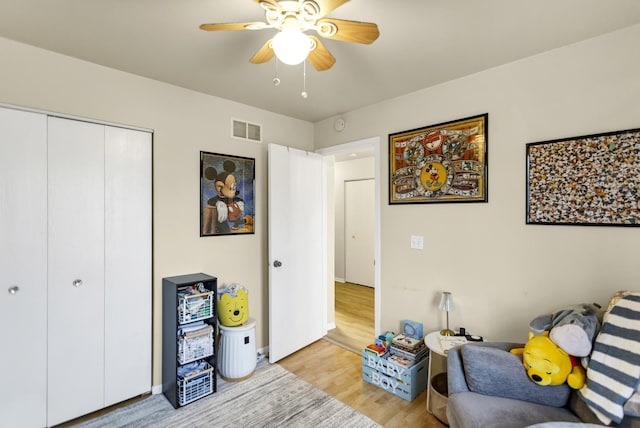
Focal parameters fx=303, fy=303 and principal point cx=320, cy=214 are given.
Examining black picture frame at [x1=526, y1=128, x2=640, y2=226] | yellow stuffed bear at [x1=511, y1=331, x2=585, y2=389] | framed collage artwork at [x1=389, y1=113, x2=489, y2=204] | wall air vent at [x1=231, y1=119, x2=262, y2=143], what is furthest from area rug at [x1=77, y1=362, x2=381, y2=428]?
wall air vent at [x1=231, y1=119, x2=262, y2=143]

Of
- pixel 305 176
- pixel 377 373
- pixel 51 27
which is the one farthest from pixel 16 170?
pixel 377 373

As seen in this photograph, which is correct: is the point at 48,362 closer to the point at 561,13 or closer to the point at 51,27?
the point at 51,27

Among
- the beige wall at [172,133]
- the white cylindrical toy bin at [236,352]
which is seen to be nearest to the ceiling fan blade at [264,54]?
the beige wall at [172,133]

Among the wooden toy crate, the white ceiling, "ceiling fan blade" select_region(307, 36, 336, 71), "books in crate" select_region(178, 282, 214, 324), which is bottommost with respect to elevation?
the wooden toy crate

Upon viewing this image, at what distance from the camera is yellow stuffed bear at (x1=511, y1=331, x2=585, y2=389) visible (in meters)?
1.50

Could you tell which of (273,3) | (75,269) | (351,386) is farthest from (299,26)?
(351,386)

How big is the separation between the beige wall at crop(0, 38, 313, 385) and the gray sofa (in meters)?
1.99

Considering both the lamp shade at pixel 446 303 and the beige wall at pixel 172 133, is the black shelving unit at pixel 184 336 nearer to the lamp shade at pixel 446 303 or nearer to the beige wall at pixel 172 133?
the beige wall at pixel 172 133

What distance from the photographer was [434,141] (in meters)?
2.52

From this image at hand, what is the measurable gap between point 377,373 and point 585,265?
1655mm

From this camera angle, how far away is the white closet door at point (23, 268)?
6.06ft

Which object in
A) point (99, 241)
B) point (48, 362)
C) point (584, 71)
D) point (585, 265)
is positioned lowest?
point (48, 362)

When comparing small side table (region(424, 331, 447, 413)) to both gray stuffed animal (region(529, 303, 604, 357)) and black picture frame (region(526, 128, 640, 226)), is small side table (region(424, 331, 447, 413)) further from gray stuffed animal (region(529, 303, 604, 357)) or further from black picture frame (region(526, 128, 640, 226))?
black picture frame (region(526, 128, 640, 226))

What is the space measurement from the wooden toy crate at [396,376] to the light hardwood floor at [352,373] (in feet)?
0.15
